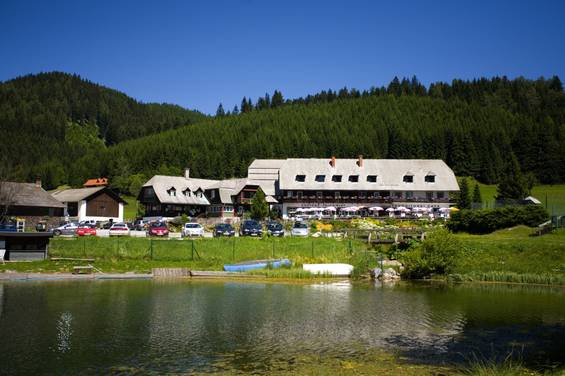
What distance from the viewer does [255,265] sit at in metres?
44.4

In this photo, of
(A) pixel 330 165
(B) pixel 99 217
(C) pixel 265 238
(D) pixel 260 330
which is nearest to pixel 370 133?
(A) pixel 330 165

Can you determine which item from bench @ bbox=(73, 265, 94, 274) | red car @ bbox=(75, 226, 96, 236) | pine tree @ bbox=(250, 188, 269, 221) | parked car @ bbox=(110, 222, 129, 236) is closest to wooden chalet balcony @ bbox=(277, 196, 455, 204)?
pine tree @ bbox=(250, 188, 269, 221)

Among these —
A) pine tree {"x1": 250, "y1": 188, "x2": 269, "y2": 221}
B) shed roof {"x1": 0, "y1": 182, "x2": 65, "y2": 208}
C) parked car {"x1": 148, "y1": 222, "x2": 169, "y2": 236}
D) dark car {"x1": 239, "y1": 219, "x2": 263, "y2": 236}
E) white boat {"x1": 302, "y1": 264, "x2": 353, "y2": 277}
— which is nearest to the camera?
white boat {"x1": 302, "y1": 264, "x2": 353, "y2": 277}

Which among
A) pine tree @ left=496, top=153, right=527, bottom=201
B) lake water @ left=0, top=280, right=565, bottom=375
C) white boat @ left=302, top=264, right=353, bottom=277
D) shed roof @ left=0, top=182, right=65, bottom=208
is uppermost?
pine tree @ left=496, top=153, right=527, bottom=201

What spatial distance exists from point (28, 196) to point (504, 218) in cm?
6131

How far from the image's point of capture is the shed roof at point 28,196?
66.4 meters

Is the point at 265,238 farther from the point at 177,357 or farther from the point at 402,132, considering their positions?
the point at 402,132

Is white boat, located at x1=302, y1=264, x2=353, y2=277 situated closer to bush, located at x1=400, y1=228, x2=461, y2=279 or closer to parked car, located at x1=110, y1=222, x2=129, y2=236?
bush, located at x1=400, y1=228, x2=461, y2=279

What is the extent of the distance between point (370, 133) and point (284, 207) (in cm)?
9579

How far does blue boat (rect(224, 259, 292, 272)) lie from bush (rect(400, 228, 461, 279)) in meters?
10.5

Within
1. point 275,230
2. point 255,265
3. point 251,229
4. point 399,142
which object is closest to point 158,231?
point 251,229

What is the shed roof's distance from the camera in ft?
218

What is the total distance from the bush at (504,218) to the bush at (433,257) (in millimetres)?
15965

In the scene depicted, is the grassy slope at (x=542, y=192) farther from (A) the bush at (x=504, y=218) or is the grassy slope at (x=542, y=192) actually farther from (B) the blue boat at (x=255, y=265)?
(B) the blue boat at (x=255, y=265)
